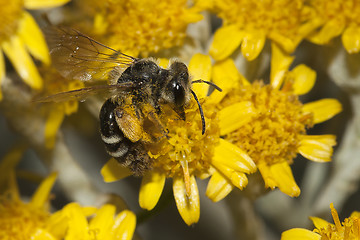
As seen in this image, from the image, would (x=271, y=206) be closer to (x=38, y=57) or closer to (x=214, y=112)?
(x=214, y=112)

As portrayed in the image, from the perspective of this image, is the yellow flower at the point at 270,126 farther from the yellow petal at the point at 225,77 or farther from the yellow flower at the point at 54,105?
the yellow flower at the point at 54,105

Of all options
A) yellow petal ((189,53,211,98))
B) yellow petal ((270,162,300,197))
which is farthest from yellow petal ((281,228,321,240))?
yellow petal ((189,53,211,98))

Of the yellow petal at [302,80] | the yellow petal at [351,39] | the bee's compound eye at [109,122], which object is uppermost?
the yellow petal at [351,39]

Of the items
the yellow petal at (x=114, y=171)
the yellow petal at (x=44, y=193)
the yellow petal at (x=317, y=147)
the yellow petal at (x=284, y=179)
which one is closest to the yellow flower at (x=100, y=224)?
the yellow petal at (x=114, y=171)

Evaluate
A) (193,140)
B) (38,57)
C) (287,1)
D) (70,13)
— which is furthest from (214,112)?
(70,13)

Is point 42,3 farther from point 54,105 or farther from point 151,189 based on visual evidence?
point 151,189

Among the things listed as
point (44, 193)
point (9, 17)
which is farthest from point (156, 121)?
point (9, 17)
